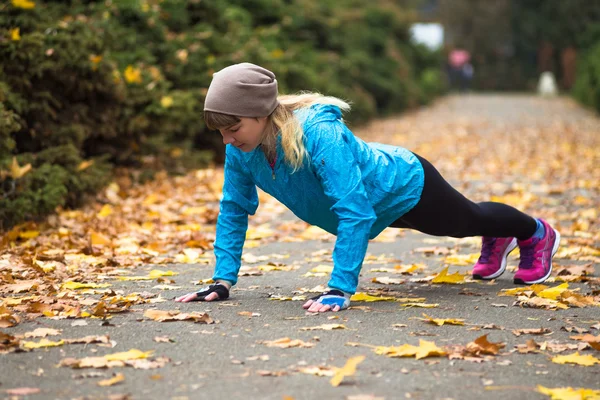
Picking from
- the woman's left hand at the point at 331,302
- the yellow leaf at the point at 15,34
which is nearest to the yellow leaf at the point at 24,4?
the yellow leaf at the point at 15,34

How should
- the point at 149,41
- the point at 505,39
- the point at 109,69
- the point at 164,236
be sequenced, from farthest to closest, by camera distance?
the point at 505,39 → the point at 149,41 → the point at 109,69 → the point at 164,236

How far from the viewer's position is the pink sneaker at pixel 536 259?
16.3 ft

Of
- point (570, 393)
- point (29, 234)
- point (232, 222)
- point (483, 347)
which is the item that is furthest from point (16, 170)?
point (570, 393)

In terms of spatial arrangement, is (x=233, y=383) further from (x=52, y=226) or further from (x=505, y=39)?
(x=505, y=39)

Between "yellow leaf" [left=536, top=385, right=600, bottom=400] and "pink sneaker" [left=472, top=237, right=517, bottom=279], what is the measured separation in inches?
82.4

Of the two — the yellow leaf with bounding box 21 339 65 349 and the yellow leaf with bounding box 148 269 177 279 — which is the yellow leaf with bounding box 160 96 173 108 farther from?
the yellow leaf with bounding box 21 339 65 349

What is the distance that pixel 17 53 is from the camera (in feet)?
25.1

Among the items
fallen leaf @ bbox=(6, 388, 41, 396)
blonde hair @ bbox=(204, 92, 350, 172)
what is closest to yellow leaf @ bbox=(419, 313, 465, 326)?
blonde hair @ bbox=(204, 92, 350, 172)

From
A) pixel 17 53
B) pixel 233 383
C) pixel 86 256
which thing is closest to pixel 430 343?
pixel 233 383

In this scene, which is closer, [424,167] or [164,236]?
[424,167]

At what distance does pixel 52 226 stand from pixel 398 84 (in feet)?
75.3

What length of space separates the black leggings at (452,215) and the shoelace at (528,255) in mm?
160

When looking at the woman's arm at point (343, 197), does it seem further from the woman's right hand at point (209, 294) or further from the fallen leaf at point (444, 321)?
the woman's right hand at point (209, 294)

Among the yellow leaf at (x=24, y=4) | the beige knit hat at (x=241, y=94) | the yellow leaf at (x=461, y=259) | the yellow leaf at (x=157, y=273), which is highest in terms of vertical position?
the yellow leaf at (x=24, y=4)
